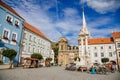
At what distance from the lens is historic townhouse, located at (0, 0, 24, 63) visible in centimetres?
1955

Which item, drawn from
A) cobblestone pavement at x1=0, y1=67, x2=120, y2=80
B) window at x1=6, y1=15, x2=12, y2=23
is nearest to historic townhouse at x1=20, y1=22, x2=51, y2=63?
window at x1=6, y1=15, x2=12, y2=23

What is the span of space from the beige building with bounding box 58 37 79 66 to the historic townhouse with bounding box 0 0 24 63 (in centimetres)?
3373

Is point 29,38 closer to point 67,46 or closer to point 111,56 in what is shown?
point 111,56

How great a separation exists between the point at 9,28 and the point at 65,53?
38.0 meters

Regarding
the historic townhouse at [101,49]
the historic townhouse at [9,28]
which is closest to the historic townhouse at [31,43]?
the historic townhouse at [9,28]

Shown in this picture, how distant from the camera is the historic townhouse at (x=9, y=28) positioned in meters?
19.5

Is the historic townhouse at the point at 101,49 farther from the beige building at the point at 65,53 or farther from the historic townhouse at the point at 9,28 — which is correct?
the historic townhouse at the point at 9,28

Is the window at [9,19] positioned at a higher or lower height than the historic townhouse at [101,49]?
higher

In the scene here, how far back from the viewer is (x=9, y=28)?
2128 cm

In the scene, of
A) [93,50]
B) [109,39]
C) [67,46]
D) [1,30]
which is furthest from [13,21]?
[67,46]

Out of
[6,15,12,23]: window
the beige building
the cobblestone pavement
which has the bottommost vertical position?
the cobblestone pavement

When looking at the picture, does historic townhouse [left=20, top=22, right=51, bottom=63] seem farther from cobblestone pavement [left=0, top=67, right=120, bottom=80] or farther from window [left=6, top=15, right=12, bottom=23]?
cobblestone pavement [left=0, top=67, right=120, bottom=80]

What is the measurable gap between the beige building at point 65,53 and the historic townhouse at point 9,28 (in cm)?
3373

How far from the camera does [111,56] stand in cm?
4175
